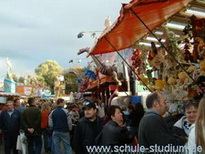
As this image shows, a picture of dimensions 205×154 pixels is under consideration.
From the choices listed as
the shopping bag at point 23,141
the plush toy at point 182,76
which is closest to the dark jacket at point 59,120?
the shopping bag at point 23,141

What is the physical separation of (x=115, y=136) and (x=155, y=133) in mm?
731

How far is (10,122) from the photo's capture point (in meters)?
8.52

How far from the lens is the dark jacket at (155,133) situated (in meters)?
3.50

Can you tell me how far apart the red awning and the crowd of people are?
1290 mm

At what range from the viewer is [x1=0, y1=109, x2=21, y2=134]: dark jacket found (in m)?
8.51

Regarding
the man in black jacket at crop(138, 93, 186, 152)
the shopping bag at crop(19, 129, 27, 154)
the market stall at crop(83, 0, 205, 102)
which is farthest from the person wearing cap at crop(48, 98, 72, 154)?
the man in black jacket at crop(138, 93, 186, 152)

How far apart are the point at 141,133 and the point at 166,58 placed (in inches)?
104

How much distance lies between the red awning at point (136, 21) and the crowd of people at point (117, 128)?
1.29 metres

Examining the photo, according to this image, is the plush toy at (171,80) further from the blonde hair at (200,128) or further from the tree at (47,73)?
the tree at (47,73)

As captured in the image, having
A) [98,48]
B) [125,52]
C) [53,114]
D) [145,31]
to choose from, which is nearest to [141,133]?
[145,31]

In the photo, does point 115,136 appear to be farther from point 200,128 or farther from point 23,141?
point 23,141

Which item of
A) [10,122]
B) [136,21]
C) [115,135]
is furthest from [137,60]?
[10,122]

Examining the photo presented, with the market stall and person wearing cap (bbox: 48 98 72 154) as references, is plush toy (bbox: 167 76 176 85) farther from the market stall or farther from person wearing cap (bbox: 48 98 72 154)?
person wearing cap (bbox: 48 98 72 154)

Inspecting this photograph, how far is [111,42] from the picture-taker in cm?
667
